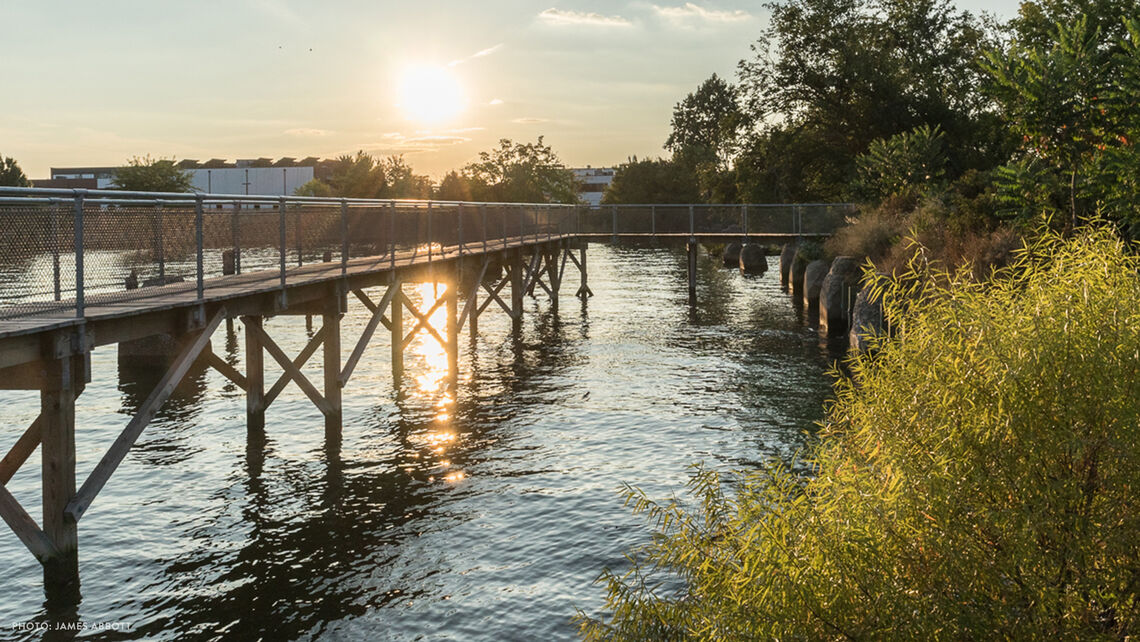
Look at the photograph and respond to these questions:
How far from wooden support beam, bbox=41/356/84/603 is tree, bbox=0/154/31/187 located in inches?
4207

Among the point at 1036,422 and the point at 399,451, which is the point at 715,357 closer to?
the point at 399,451

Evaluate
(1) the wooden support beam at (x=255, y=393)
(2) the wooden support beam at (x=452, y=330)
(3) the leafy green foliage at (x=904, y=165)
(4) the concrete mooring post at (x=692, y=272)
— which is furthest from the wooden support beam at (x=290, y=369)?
(3) the leafy green foliage at (x=904, y=165)

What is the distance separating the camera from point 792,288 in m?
45.0

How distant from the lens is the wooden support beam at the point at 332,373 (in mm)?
18672

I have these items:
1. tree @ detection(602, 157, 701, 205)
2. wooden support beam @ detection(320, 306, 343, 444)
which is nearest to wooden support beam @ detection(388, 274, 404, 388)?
wooden support beam @ detection(320, 306, 343, 444)

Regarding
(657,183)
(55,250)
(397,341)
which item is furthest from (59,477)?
(657,183)

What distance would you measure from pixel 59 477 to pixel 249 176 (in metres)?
146

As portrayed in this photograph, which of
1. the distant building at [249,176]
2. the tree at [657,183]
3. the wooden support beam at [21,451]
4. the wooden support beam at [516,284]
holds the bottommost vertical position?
the wooden support beam at [21,451]

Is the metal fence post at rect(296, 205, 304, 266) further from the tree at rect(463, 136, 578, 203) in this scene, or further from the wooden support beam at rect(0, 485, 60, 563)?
the tree at rect(463, 136, 578, 203)

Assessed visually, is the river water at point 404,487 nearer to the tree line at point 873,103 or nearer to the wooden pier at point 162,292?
the wooden pier at point 162,292

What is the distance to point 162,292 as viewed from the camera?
45.2 ft

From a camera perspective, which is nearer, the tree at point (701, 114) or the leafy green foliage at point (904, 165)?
the leafy green foliage at point (904, 165)

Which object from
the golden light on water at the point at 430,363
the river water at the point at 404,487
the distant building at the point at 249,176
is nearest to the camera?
the river water at the point at 404,487

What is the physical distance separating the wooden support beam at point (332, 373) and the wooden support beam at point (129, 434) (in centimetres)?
439
